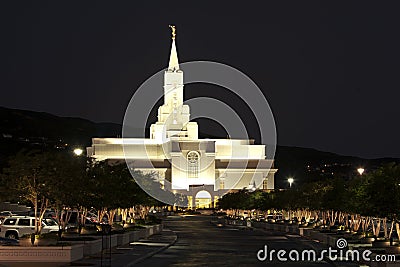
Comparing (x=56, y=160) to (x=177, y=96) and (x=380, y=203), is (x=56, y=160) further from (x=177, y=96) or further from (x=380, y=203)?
(x=177, y=96)

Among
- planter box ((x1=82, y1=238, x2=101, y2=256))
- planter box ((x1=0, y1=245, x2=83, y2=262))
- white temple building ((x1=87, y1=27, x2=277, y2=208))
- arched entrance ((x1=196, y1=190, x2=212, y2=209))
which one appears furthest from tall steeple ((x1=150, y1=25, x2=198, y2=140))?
planter box ((x1=0, y1=245, x2=83, y2=262))

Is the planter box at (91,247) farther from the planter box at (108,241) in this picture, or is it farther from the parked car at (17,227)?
the parked car at (17,227)

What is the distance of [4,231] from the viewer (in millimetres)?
45000

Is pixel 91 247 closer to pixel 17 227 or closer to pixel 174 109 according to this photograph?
pixel 17 227

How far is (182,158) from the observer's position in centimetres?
18712

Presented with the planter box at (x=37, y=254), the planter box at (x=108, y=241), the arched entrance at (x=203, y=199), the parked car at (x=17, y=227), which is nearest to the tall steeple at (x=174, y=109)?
the arched entrance at (x=203, y=199)

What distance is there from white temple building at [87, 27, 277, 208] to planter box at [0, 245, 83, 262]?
150 meters

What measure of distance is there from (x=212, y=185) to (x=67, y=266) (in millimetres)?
157871

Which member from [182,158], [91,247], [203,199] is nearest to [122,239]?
[91,247]

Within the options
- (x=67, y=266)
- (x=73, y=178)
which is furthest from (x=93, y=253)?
(x=67, y=266)

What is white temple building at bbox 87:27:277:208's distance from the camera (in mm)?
186250

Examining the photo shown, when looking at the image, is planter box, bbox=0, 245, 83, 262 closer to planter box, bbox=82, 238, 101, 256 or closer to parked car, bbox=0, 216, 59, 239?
planter box, bbox=82, 238, 101, 256

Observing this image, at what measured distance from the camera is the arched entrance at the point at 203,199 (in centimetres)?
18441

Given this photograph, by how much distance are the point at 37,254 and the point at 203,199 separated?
154868 millimetres
